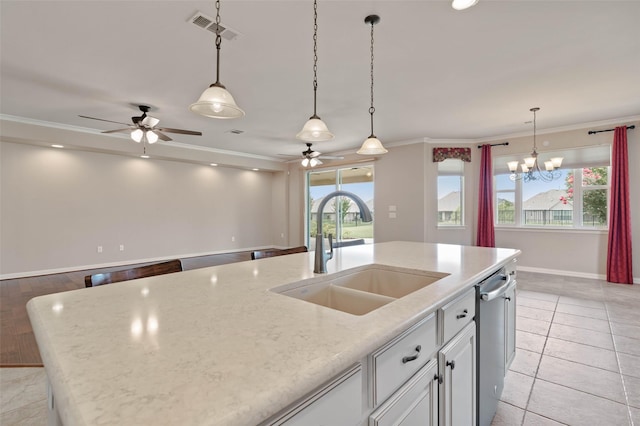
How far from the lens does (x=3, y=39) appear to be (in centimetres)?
255

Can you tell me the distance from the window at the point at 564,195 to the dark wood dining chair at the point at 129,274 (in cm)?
621

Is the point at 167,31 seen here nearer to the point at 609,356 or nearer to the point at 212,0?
the point at 212,0

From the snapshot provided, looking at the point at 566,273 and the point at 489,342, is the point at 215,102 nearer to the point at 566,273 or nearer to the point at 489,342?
the point at 489,342

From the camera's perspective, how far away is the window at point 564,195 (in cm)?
509

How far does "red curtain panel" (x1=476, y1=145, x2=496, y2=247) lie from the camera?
19.4 feet

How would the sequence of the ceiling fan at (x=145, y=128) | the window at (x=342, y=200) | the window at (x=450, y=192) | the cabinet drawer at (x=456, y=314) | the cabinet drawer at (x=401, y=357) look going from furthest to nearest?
1. the window at (x=342, y=200)
2. the window at (x=450, y=192)
3. the ceiling fan at (x=145, y=128)
4. the cabinet drawer at (x=456, y=314)
5. the cabinet drawer at (x=401, y=357)

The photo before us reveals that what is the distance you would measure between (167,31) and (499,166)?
6.05 meters

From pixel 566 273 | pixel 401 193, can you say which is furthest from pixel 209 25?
pixel 566 273

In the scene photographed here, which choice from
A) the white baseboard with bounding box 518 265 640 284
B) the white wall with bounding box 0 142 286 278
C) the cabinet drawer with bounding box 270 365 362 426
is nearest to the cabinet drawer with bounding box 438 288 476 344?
the cabinet drawer with bounding box 270 365 362 426

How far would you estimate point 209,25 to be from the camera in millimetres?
2402

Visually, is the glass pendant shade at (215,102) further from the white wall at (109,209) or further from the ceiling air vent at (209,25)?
the white wall at (109,209)

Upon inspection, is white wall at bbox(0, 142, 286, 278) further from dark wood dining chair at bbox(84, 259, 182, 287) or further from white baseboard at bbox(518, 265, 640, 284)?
Result: white baseboard at bbox(518, 265, 640, 284)

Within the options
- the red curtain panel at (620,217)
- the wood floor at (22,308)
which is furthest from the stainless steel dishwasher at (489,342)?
the red curtain panel at (620,217)

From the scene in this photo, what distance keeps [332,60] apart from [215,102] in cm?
167
